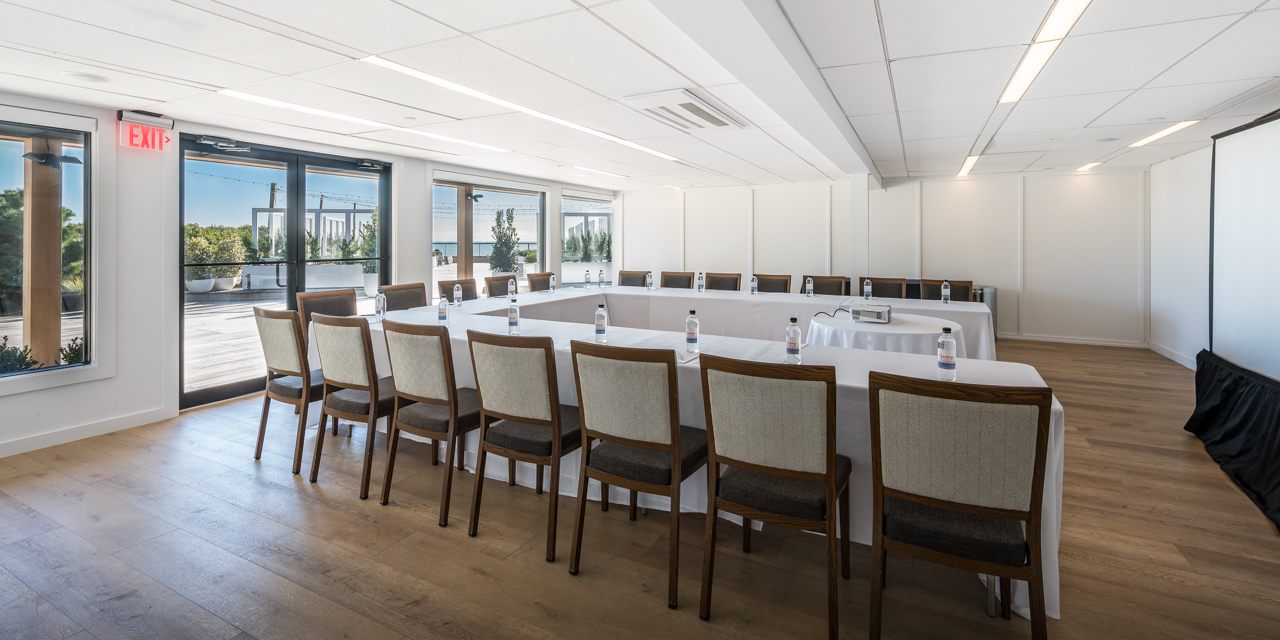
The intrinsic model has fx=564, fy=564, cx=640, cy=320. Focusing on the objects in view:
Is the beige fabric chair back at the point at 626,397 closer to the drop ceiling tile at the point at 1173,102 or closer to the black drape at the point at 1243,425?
the black drape at the point at 1243,425

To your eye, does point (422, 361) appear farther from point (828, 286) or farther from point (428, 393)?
point (828, 286)

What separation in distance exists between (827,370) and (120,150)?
512 cm

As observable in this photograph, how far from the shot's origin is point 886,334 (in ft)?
12.3

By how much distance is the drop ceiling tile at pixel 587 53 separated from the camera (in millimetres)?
2547

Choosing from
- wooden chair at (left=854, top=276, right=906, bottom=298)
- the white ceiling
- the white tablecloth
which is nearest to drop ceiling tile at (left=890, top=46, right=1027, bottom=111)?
the white ceiling

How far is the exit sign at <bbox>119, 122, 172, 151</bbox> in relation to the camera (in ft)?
Result: 13.4

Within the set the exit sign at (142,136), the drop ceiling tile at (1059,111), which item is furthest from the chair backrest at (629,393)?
the exit sign at (142,136)

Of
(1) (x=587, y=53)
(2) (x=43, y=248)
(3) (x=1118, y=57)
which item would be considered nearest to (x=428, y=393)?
(1) (x=587, y=53)

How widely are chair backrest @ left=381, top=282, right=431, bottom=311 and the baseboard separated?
71.3 inches

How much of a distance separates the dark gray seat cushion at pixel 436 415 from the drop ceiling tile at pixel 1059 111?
4.23 meters

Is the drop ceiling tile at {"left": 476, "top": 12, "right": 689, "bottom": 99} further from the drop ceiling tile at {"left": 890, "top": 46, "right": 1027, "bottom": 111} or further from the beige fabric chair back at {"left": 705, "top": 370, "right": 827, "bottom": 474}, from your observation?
the beige fabric chair back at {"left": 705, "top": 370, "right": 827, "bottom": 474}

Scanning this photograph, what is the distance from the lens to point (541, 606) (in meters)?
2.04

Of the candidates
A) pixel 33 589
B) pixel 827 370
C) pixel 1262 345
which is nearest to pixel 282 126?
pixel 33 589

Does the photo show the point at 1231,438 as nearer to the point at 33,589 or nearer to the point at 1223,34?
the point at 1223,34
